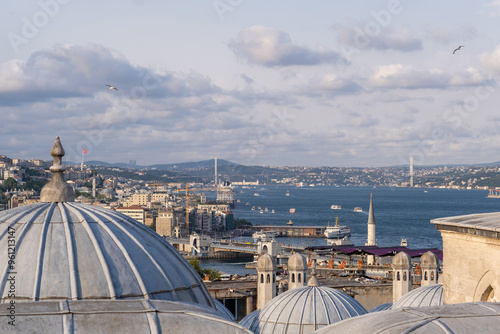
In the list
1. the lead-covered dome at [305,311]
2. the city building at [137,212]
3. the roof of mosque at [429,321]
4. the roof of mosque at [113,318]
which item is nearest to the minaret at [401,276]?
the lead-covered dome at [305,311]

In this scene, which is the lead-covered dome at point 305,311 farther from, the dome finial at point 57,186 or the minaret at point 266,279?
the dome finial at point 57,186

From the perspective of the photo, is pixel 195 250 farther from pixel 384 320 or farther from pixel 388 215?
pixel 384 320

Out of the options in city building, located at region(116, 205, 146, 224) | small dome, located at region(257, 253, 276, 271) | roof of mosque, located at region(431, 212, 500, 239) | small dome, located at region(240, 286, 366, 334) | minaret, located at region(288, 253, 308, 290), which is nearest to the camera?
roof of mosque, located at region(431, 212, 500, 239)

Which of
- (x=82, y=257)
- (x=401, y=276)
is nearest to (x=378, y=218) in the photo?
(x=401, y=276)

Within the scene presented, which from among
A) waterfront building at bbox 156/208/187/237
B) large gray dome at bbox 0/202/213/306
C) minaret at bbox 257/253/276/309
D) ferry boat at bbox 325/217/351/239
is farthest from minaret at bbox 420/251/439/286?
waterfront building at bbox 156/208/187/237

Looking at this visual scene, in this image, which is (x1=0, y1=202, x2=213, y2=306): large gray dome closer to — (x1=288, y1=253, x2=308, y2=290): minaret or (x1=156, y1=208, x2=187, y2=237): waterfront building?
(x1=288, y1=253, x2=308, y2=290): minaret

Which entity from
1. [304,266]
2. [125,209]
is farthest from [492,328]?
[125,209]

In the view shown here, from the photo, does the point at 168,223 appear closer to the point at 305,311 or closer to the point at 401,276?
the point at 401,276
